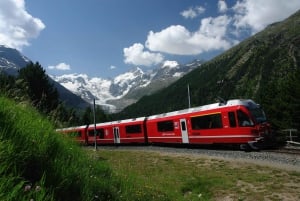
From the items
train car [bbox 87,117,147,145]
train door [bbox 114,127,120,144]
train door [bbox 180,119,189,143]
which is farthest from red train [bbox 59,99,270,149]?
train door [bbox 114,127,120,144]

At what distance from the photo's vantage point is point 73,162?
15.7 ft

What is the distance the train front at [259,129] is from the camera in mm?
22141

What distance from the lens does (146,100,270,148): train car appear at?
22359mm

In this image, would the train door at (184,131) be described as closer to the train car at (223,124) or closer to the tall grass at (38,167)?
the train car at (223,124)

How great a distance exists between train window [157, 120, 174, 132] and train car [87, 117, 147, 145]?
356 centimetres

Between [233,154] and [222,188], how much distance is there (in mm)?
8734

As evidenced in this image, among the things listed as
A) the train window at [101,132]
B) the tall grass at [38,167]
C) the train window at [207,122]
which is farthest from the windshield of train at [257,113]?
the train window at [101,132]

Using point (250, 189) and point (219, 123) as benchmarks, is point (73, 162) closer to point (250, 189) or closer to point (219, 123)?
point (250, 189)

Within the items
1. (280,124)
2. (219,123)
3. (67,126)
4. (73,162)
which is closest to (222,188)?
(67,126)

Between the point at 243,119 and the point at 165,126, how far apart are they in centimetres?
1028

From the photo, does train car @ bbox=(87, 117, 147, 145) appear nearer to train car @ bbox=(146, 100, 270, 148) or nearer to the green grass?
train car @ bbox=(146, 100, 270, 148)

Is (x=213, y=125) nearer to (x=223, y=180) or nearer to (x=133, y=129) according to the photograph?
(x=223, y=180)


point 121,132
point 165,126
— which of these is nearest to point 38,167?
point 165,126

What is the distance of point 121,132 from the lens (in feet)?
133
